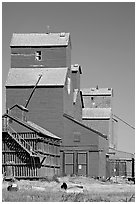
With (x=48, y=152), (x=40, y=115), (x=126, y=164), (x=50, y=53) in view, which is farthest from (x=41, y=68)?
(x=126, y=164)

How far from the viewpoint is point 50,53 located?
64.4 metres

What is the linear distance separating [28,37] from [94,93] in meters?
35.3

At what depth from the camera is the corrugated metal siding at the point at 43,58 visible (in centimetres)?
6425

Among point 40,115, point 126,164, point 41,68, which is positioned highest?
point 41,68

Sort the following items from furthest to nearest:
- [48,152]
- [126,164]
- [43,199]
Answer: [126,164] < [48,152] < [43,199]

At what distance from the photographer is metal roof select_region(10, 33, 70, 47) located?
2537 inches

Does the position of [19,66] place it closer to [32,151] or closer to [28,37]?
[28,37]

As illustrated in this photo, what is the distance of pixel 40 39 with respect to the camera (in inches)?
2552

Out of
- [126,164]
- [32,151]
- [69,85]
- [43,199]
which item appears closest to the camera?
[43,199]

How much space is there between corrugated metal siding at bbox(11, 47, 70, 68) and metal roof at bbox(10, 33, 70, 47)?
593 mm

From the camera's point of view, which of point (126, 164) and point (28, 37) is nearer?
point (28, 37)

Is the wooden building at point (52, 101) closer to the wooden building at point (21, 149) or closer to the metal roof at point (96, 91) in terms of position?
the wooden building at point (21, 149)

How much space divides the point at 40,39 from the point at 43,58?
7.79ft

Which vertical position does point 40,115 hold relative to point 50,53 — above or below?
below
